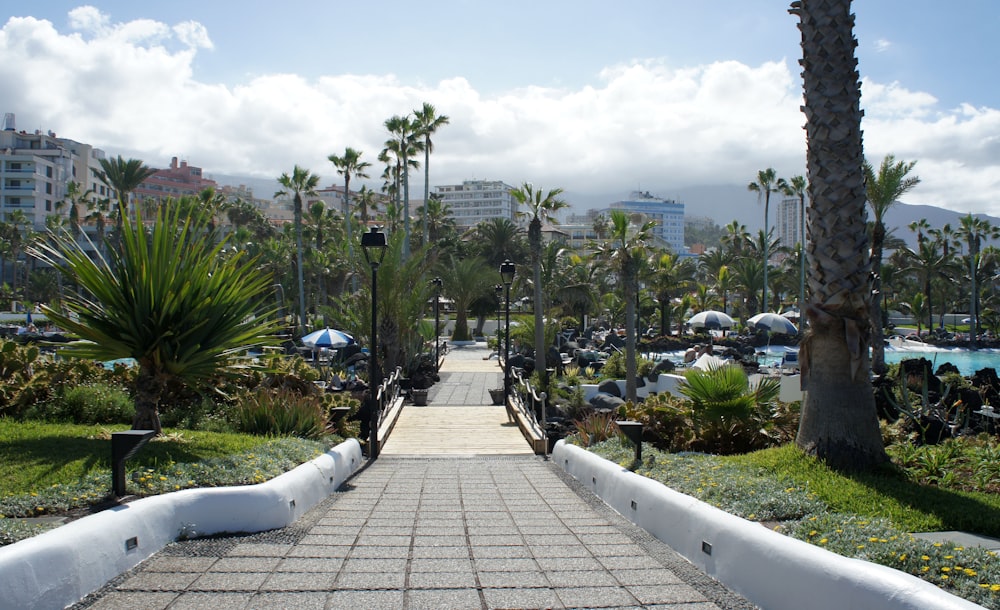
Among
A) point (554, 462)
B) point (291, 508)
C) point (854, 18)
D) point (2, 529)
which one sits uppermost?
point (854, 18)

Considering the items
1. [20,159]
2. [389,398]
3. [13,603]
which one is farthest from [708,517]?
[20,159]

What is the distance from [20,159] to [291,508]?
99393mm

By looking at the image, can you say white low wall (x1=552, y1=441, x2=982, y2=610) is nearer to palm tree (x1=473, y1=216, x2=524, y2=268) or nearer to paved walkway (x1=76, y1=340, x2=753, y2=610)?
paved walkway (x1=76, y1=340, x2=753, y2=610)

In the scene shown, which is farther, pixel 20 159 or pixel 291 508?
pixel 20 159

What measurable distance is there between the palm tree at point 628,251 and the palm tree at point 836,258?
55.0 feet

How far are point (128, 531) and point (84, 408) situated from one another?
5.34 metres

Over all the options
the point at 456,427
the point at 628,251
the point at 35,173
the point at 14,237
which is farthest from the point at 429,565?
the point at 35,173

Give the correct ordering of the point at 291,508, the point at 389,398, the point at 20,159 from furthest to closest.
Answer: the point at 20,159 → the point at 389,398 → the point at 291,508

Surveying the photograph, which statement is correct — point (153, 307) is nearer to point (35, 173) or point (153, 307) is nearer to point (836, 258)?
point (836, 258)

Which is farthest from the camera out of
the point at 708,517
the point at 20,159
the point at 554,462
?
the point at 20,159

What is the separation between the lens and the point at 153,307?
8.13 meters

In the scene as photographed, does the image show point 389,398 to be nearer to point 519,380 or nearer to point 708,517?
point 519,380

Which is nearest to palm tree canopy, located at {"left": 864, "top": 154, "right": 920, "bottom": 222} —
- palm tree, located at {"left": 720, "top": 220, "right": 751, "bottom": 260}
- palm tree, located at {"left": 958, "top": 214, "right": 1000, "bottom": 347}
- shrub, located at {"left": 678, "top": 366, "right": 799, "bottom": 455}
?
shrub, located at {"left": 678, "top": 366, "right": 799, "bottom": 455}

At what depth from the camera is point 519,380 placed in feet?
70.0
